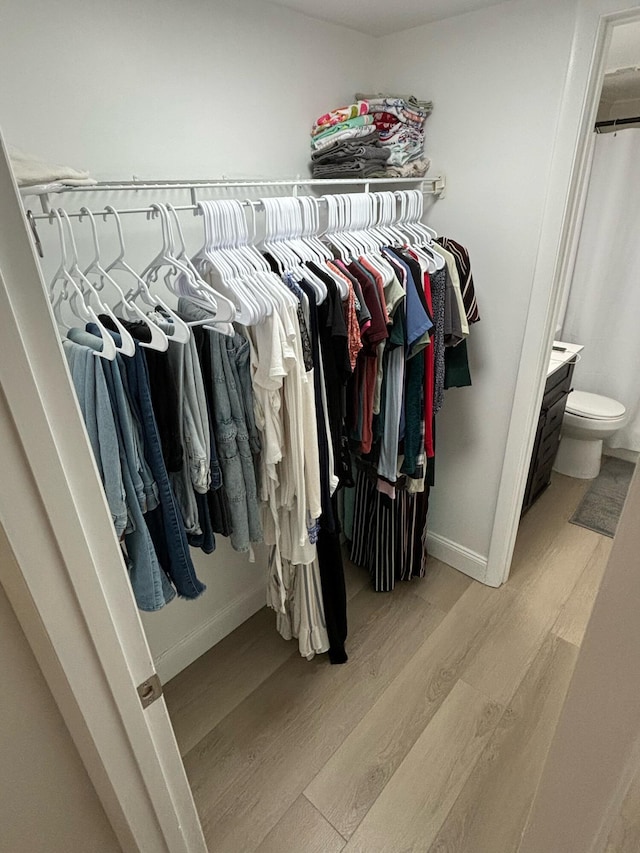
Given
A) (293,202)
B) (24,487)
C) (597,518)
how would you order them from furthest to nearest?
(597,518) → (293,202) → (24,487)

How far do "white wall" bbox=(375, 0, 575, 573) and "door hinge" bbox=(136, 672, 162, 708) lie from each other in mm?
1618

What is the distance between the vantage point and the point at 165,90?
51.0 inches

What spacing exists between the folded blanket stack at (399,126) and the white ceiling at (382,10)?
22 centimetres

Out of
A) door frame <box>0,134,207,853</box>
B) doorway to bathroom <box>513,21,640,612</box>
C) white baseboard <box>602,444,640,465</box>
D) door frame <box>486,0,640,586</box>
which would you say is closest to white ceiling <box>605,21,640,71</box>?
doorway to bathroom <box>513,21,640,612</box>

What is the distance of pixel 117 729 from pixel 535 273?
176cm

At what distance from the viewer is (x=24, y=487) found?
22.4 inches

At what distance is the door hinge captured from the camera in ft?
2.61

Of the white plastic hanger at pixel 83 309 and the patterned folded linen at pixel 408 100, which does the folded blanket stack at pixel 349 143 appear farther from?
the white plastic hanger at pixel 83 309

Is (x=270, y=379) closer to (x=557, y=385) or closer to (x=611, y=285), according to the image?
(x=557, y=385)

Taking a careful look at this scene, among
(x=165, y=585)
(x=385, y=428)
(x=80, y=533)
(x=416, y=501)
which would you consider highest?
(x=80, y=533)

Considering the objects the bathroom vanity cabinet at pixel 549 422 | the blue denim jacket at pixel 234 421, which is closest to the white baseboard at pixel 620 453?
the bathroom vanity cabinet at pixel 549 422

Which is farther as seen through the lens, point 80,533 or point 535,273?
point 535,273

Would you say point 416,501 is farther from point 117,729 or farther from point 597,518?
point 117,729

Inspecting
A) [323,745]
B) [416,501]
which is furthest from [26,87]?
[323,745]
